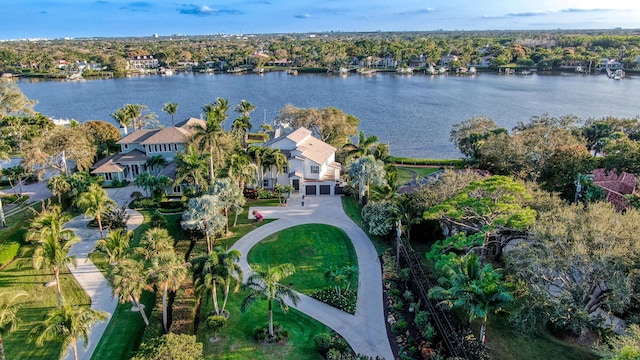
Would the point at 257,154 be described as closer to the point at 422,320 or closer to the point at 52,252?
the point at 52,252

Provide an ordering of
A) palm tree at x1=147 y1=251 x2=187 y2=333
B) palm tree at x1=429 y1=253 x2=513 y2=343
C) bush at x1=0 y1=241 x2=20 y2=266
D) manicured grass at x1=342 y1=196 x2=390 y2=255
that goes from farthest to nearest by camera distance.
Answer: manicured grass at x1=342 y1=196 x2=390 y2=255 < bush at x1=0 y1=241 x2=20 y2=266 < palm tree at x1=147 y1=251 x2=187 y2=333 < palm tree at x1=429 y1=253 x2=513 y2=343

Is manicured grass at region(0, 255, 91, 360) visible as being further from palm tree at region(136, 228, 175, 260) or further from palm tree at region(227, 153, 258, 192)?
palm tree at region(227, 153, 258, 192)

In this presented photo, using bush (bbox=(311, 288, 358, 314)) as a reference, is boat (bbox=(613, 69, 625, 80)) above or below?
above

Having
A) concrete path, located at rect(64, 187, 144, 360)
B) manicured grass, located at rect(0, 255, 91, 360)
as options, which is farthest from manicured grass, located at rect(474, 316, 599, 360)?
manicured grass, located at rect(0, 255, 91, 360)

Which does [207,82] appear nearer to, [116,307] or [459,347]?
[116,307]

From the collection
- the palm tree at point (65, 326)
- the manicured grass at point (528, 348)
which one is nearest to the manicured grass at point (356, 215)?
the manicured grass at point (528, 348)

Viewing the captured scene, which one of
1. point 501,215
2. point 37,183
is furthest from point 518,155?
point 37,183

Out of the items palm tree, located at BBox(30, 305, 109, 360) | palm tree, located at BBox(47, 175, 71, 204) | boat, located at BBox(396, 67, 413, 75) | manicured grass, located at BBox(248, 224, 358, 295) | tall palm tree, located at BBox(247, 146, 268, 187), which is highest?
boat, located at BBox(396, 67, 413, 75)
